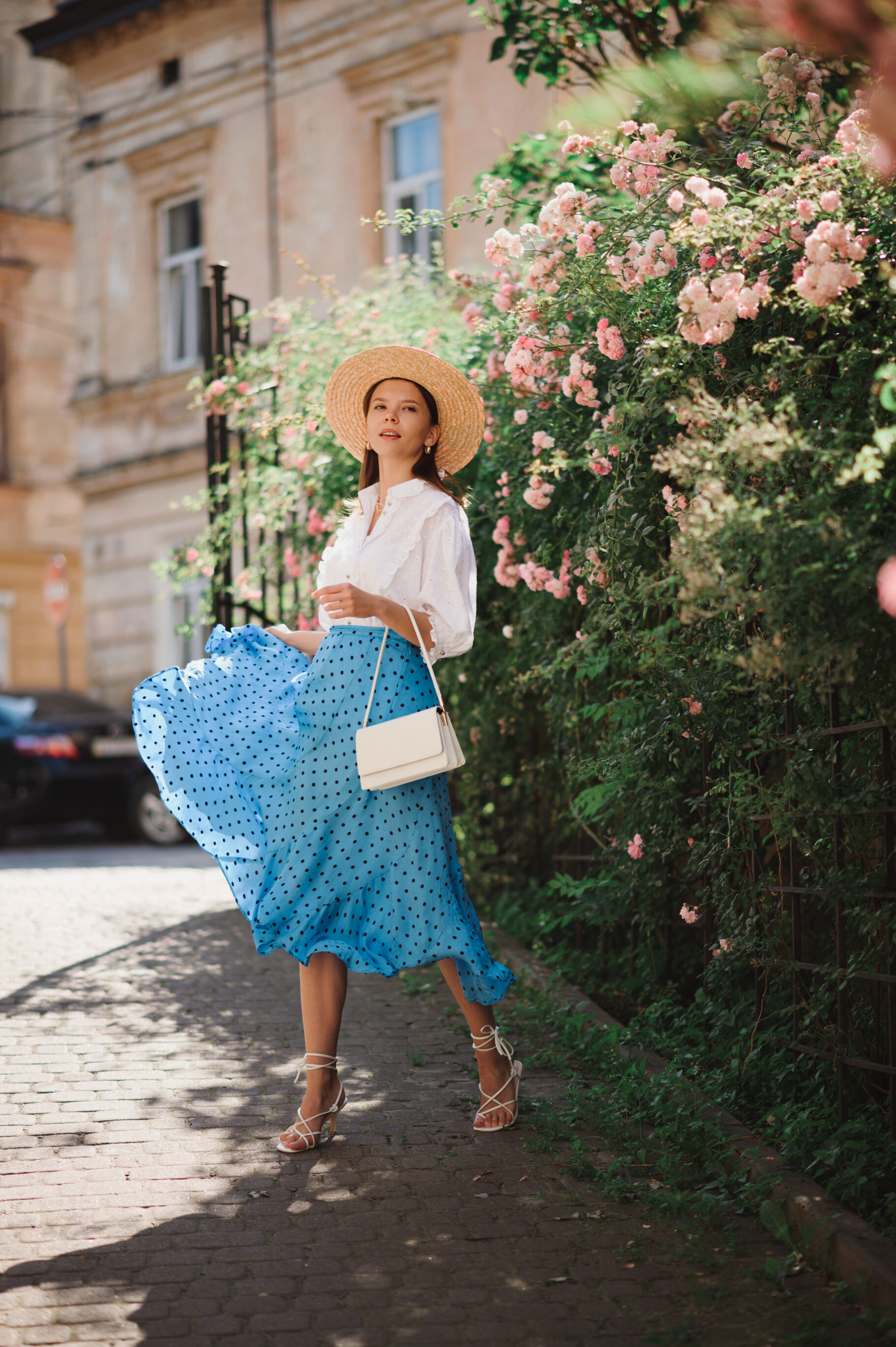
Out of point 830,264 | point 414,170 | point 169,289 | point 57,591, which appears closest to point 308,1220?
point 830,264

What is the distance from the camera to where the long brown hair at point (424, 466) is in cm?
419

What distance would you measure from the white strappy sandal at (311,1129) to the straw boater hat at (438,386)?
1.74 meters

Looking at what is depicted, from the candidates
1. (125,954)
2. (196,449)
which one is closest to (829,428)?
(125,954)

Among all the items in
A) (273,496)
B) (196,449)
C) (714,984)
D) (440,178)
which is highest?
(440,178)

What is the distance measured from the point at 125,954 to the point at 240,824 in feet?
9.62

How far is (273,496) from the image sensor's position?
7.56m

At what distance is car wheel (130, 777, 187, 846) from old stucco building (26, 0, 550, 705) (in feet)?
17.6

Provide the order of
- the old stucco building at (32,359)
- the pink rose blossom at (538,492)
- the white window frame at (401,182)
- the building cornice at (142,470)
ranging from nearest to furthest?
1. the pink rose blossom at (538,492)
2. the white window frame at (401,182)
3. the building cornice at (142,470)
4. the old stucco building at (32,359)

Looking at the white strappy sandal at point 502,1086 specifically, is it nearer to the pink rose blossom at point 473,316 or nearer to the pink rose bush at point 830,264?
the pink rose bush at point 830,264

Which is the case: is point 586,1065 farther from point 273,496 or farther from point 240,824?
point 273,496

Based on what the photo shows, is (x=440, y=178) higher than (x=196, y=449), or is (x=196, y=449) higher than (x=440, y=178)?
(x=440, y=178)

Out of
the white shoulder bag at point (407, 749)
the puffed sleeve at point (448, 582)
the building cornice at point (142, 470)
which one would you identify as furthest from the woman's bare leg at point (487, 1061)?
the building cornice at point (142, 470)

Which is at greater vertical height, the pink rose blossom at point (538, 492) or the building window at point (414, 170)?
the building window at point (414, 170)

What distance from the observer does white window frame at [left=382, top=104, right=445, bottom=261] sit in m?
15.6
